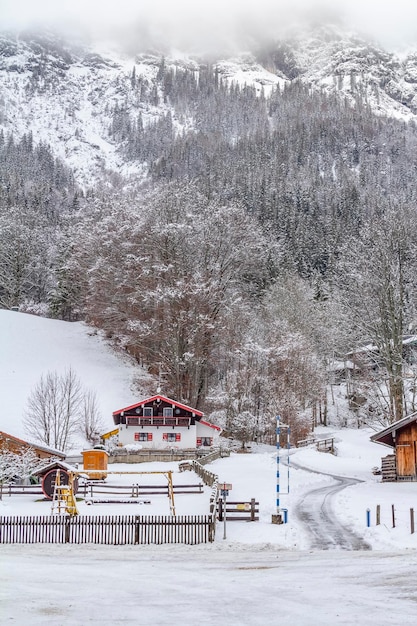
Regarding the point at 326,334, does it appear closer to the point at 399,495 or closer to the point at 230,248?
the point at 230,248

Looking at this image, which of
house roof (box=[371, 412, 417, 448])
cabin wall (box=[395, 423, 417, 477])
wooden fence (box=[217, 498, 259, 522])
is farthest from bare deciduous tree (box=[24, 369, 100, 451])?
wooden fence (box=[217, 498, 259, 522])

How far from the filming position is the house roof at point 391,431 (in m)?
32.8

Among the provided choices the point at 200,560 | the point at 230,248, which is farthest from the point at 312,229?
the point at 200,560

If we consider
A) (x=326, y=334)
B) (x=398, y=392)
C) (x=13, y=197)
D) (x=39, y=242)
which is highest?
(x=13, y=197)

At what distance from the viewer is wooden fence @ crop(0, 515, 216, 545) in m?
19.8

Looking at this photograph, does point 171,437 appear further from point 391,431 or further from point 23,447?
point 391,431

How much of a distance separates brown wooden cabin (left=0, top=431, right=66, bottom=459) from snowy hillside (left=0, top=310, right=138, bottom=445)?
53.2 feet

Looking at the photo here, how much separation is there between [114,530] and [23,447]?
1967 centimetres

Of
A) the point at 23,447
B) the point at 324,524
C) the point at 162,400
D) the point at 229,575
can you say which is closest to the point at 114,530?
the point at 229,575

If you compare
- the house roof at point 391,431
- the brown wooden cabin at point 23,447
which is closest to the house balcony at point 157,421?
the brown wooden cabin at point 23,447

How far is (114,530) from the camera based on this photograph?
19.9 meters

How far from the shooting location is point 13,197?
13475cm

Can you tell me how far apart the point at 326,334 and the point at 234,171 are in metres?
98.4

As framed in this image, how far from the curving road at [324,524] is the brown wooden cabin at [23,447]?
→ 1550cm
